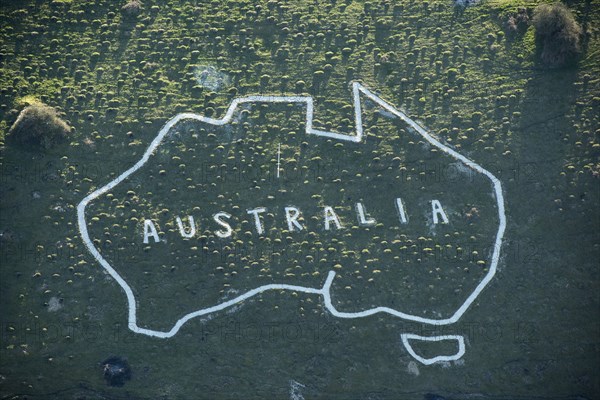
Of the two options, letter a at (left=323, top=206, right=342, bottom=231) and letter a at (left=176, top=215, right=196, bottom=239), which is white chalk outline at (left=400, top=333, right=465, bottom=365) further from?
letter a at (left=176, top=215, right=196, bottom=239)

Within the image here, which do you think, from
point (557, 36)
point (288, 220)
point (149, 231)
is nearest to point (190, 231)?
point (149, 231)

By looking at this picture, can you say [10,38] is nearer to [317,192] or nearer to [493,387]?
[317,192]

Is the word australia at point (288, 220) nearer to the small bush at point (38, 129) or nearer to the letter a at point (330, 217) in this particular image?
the letter a at point (330, 217)

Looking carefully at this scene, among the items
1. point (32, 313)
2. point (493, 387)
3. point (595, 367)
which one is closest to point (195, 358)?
point (32, 313)

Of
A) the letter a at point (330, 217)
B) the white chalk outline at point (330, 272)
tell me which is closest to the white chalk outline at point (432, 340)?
the white chalk outline at point (330, 272)

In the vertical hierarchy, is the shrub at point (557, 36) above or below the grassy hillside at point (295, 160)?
above

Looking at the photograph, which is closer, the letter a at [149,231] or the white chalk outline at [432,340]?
the white chalk outline at [432,340]

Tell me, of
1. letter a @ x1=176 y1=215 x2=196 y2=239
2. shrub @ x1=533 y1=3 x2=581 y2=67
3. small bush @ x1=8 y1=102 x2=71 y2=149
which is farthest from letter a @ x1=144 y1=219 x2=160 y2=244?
shrub @ x1=533 y1=3 x2=581 y2=67

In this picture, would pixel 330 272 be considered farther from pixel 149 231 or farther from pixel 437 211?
pixel 149 231
